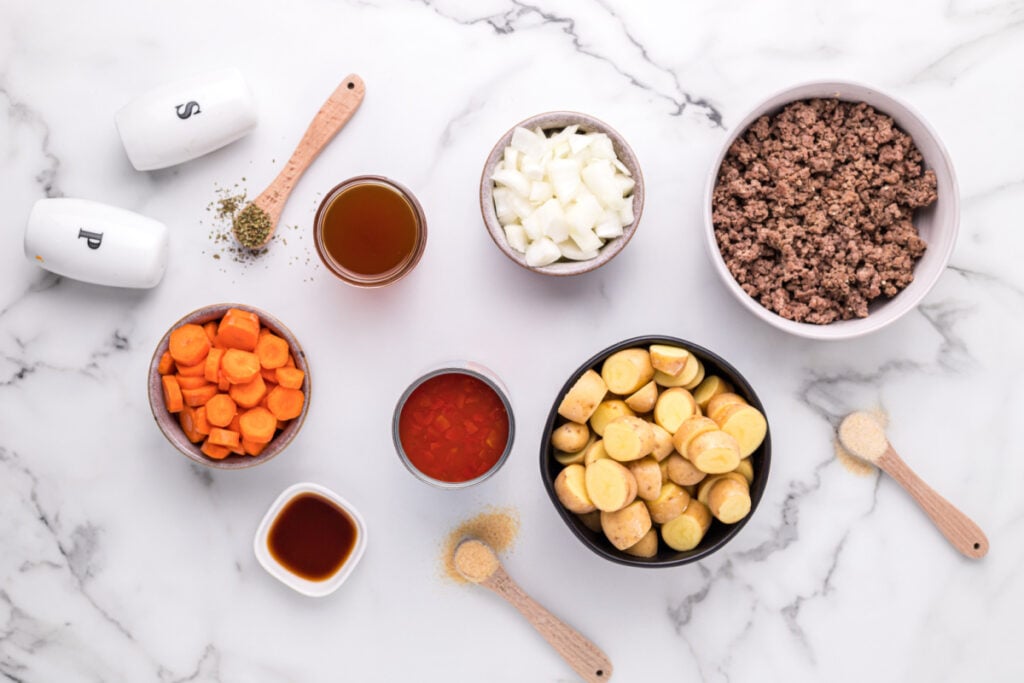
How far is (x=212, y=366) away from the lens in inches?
64.4

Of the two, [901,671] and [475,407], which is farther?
[901,671]

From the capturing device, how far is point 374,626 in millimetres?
1876

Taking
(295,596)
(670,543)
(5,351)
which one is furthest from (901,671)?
(5,351)

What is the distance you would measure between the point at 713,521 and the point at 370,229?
101cm

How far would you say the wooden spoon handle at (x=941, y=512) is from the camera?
5.97 ft

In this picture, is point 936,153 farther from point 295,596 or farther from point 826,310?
point 295,596

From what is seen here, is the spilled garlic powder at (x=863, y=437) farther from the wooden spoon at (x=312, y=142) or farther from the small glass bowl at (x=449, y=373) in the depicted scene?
the wooden spoon at (x=312, y=142)

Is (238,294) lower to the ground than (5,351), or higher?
higher

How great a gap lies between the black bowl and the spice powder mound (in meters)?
0.28

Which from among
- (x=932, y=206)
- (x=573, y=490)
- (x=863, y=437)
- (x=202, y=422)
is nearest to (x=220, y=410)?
(x=202, y=422)

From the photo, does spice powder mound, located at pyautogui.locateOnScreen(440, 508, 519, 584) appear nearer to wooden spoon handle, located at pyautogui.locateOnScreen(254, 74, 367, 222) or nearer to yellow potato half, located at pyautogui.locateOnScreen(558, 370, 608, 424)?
yellow potato half, located at pyautogui.locateOnScreen(558, 370, 608, 424)

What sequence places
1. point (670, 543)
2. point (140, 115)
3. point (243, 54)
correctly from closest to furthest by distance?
point (670, 543), point (140, 115), point (243, 54)

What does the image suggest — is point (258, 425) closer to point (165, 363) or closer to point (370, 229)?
point (165, 363)

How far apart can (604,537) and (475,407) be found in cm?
→ 41
